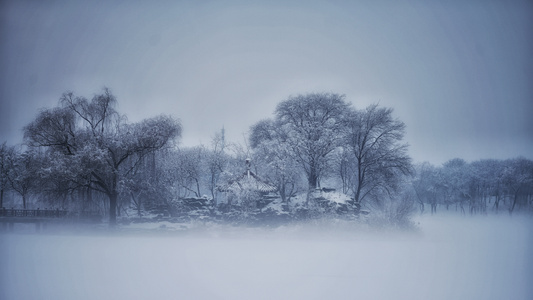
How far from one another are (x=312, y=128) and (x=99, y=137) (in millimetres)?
8892

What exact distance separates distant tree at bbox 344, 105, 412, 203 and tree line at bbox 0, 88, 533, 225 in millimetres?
46

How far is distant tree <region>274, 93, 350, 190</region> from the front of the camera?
1151cm

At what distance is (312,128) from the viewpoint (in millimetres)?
11977

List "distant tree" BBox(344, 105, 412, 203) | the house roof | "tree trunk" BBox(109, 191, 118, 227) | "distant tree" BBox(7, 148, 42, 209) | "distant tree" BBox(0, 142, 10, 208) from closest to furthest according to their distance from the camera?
"distant tree" BBox(0, 142, 10, 208)
"distant tree" BBox(7, 148, 42, 209)
"tree trunk" BBox(109, 191, 118, 227)
"distant tree" BBox(344, 105, 412, 203)
the house roof

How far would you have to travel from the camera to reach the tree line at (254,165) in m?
8.78

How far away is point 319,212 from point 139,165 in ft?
24.3

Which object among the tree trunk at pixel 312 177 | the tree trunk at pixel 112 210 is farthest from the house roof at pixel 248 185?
the tree trunk at pixel 112 210

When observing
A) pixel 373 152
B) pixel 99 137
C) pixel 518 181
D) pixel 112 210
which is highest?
pixel 99 137

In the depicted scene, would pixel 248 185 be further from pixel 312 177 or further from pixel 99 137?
pixel 99 137

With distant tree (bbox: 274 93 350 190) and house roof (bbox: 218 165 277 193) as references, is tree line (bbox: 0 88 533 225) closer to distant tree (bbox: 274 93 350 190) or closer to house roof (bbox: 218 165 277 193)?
distant tree (bbox: 274 93 350 190)

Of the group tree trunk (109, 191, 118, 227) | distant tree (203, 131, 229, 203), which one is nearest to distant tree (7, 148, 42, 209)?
tree trunk (109, 191, 118, 227)

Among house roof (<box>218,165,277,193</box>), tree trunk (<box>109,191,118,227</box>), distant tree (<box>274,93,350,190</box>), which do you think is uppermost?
distant tree (<box>274,93,350,190</box>)

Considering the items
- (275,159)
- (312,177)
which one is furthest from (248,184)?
(312,177)

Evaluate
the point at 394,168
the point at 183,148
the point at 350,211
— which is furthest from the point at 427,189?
the point at 183,148
